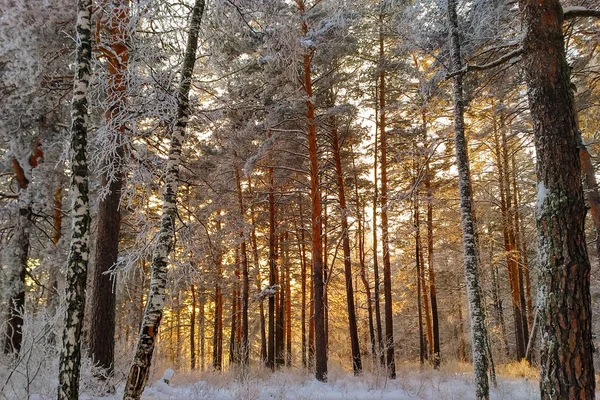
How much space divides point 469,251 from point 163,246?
5141 mm

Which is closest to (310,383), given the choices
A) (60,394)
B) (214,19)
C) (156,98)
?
(60,394)

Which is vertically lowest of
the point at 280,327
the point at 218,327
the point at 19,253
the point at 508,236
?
the point at 218,327

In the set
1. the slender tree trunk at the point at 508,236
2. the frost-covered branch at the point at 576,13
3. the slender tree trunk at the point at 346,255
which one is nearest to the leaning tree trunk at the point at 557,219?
the frost-covered branch at the point at 576,13

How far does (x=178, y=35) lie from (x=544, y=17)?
4.63 metres

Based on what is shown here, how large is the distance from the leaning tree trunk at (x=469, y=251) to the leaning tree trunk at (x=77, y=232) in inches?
227

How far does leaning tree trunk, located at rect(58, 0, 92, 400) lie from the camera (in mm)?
4152

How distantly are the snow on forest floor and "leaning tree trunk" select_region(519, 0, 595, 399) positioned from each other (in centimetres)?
515

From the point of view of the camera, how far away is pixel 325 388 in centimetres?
912

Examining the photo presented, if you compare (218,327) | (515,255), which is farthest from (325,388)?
(218,327)

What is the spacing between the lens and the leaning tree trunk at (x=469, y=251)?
6098mm

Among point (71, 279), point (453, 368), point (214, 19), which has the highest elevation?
point (214, 19)

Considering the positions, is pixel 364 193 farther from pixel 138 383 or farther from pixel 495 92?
pixel 138 383

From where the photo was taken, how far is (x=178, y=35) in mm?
5230

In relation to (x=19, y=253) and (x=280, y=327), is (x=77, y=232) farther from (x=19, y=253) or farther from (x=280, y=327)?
(x=280, y=327)
